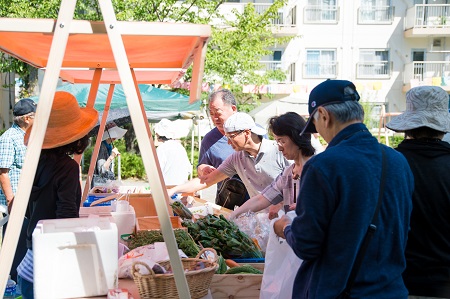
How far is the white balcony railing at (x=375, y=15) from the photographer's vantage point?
99.8 ft

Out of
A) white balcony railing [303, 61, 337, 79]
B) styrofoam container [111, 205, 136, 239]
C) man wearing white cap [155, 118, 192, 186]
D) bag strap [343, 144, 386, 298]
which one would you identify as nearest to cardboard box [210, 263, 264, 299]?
bag strap [343, 144, 386, 298]

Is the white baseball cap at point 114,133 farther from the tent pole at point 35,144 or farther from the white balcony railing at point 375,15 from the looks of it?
the white balcony railing at point 375,15

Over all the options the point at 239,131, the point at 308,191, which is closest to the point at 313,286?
the point at 308,191

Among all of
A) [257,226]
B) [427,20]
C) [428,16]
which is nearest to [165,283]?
[257,226]

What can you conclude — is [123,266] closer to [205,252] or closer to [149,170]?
[205,252]

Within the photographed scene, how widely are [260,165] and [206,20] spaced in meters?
10.5

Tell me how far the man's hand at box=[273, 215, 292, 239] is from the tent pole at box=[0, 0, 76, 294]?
1.04m

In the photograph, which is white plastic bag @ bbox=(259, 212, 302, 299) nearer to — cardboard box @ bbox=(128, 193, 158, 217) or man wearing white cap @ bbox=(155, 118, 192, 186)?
cardboard box @ bbox=(128, 193, 158, 217)

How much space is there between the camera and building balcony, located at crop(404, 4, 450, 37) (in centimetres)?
2959

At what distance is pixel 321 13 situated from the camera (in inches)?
1199

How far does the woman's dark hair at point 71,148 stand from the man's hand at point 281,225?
112 cm

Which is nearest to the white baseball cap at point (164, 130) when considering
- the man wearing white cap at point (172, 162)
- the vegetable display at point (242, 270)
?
the man wearing white cap at point (172, 162)

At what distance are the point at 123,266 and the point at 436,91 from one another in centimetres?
174

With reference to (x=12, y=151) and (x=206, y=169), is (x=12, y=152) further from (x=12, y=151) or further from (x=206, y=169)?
(x=206, y=169)
